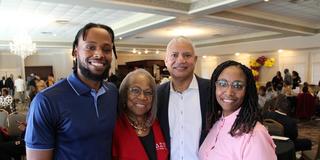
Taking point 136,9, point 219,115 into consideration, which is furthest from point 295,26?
point 219,115

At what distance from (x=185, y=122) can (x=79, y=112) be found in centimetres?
75

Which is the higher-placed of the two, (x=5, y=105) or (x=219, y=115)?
(x=219, y=115)

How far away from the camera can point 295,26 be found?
8328mm

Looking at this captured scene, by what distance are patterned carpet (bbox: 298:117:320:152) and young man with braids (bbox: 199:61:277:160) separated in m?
4.75

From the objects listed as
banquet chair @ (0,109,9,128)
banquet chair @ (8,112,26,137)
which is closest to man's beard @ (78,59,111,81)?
banquet chair @ (8,112,26,137)

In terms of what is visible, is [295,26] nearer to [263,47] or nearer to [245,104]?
[263,47]

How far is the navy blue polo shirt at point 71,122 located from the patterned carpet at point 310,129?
5255 millimetres

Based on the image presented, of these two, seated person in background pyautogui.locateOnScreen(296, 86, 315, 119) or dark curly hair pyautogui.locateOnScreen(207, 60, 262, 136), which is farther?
seated person in background pyautogui.locateOnScreen(296, 86, 315, 119)

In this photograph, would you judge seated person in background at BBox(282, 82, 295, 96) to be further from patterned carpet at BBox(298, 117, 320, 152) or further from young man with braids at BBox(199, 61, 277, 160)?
young man with braids at BBox(199, 61, 277, 160)

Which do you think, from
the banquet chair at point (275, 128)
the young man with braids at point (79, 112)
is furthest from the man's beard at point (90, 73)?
the banquet chair at point (275, 128)

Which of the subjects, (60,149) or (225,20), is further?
(225,20)

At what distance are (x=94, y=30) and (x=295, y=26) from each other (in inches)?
329

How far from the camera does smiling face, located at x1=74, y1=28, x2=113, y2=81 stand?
1.42 m

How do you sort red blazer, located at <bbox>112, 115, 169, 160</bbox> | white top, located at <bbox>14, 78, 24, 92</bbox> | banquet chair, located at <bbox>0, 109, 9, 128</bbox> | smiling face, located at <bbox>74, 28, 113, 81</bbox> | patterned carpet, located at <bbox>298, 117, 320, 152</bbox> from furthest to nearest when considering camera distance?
white top, located at <bbox>14, 78, 24, 92</bbox>, patterned carpet, located at <bbox>298, 117, 320, 152</bbox>, banquet chair, located at <bbox>0, 109, 9, 128</bbox>, red blazer, located at <bbox>112, 115, 169, 160</bbox>, smiling face, located at <bbox>74, 28, 113, 81</bbox>
